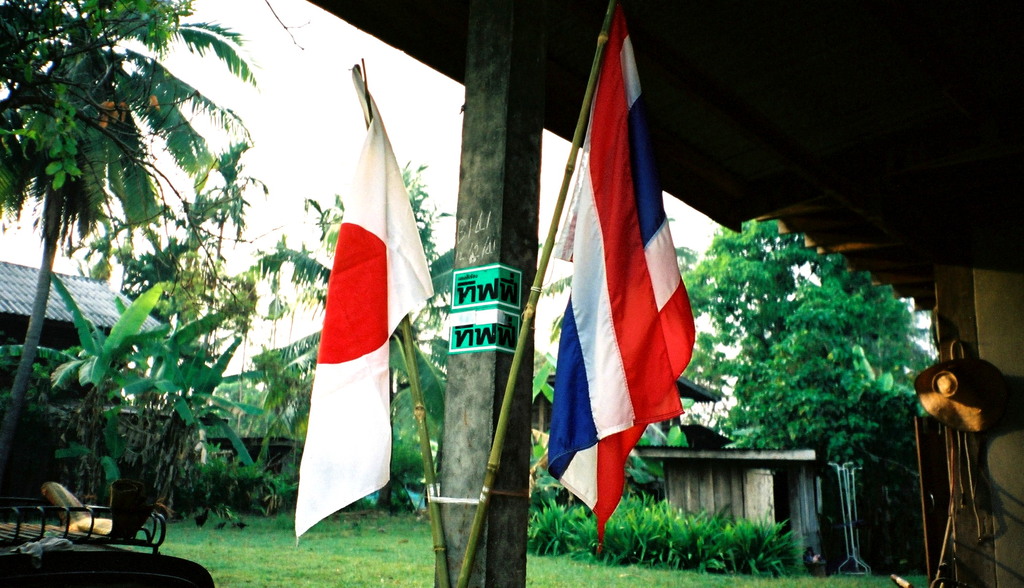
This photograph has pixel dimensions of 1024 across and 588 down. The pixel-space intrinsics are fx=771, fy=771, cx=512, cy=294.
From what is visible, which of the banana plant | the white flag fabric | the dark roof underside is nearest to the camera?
the white flag fabric

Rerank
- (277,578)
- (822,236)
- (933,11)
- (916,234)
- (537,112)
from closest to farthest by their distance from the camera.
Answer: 1. (537,112)
2. (933,11)
3. (916,234)
4. (822,236)
5. (277,578)

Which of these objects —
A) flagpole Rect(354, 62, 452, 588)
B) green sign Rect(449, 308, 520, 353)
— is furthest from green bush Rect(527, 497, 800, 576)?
green sign Rect(449, 308, 520, 353)

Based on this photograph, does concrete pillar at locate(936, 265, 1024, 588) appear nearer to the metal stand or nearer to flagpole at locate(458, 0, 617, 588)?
flagpole at locate(458, 0, 617, 588)

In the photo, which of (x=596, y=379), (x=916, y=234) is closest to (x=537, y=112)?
(x=596, y=379)

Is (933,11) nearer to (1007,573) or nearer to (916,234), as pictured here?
(916,234)

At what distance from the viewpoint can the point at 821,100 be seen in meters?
4.16

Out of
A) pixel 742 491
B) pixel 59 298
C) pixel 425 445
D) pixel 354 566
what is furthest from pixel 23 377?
pixel 425 445

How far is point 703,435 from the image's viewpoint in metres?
19.1

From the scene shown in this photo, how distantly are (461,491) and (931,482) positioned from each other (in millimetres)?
4849

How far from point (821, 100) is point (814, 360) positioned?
1179cm

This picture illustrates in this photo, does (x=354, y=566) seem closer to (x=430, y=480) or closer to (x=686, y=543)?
(x=686, y=543)

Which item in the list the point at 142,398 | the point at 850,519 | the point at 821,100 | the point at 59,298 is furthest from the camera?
the point at 59,298

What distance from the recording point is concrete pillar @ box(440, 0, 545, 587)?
213cm

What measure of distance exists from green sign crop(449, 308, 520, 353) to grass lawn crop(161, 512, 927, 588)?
6692 mm
